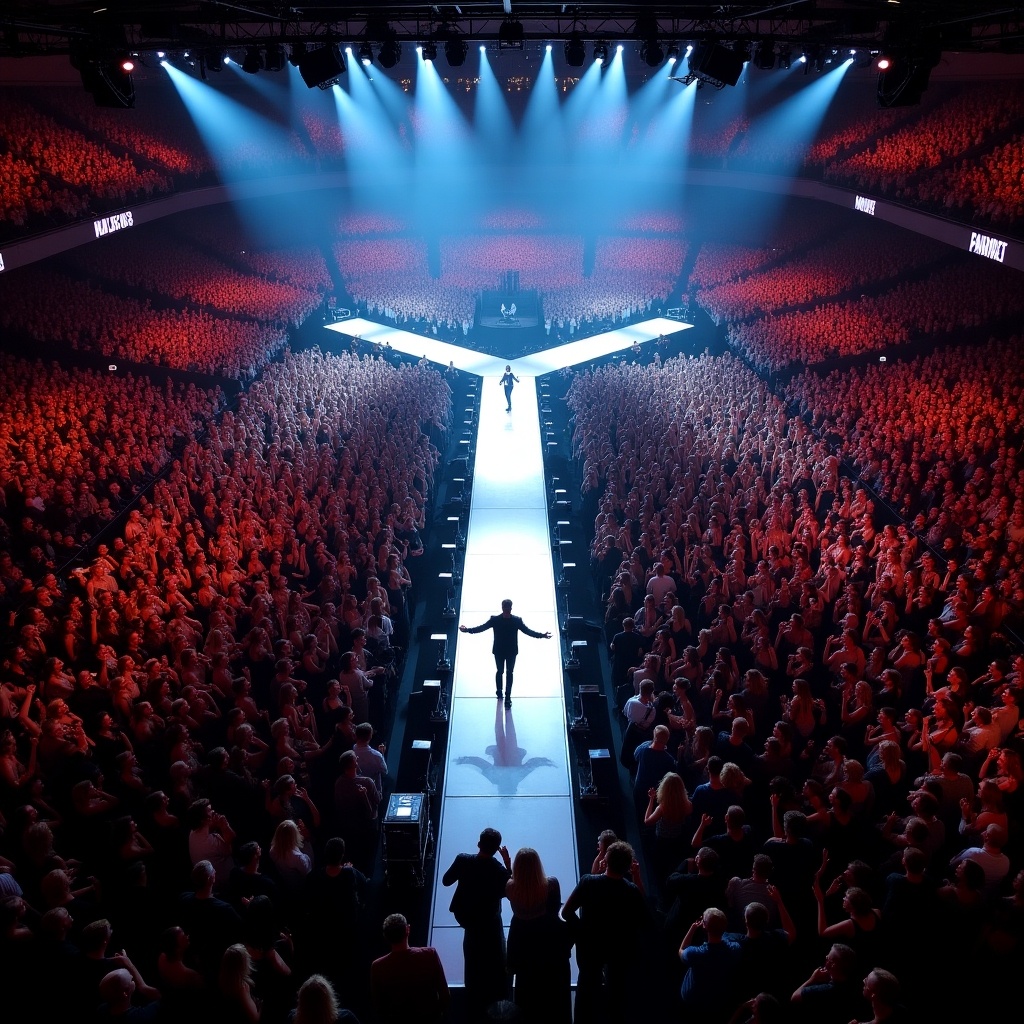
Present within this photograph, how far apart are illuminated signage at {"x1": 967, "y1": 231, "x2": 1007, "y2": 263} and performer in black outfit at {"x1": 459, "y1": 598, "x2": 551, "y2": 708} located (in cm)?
1097

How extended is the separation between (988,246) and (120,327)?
57.3ft

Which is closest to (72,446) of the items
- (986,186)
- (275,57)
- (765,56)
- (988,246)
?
(275,57)

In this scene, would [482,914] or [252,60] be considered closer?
[482,914]

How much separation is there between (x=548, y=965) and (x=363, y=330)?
23773 millimetres

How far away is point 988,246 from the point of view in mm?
13930

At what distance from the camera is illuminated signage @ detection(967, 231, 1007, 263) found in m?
13.4

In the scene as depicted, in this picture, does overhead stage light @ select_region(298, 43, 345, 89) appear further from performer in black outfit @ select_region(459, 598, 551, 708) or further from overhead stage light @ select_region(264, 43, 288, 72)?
performer in black outfit @ select_region(459, 598, 551, 708)

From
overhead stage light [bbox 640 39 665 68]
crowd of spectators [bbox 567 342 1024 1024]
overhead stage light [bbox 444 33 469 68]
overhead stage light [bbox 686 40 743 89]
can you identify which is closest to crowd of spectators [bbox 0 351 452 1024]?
crowd of spectators [bbox 567 342 1024 1024]

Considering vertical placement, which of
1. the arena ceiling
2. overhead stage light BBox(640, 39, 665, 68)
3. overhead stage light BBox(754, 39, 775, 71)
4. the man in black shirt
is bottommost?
the man in black shirt

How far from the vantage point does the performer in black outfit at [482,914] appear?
4477mm

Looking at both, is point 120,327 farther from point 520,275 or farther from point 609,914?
point 609,914

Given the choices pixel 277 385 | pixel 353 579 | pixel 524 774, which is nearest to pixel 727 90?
pixel 277 385

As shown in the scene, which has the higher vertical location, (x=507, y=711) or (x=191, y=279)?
(x=191, y=279)

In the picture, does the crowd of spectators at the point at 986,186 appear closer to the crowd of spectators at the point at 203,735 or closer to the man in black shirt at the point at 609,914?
the crowd of spectators at the point at 203,735
